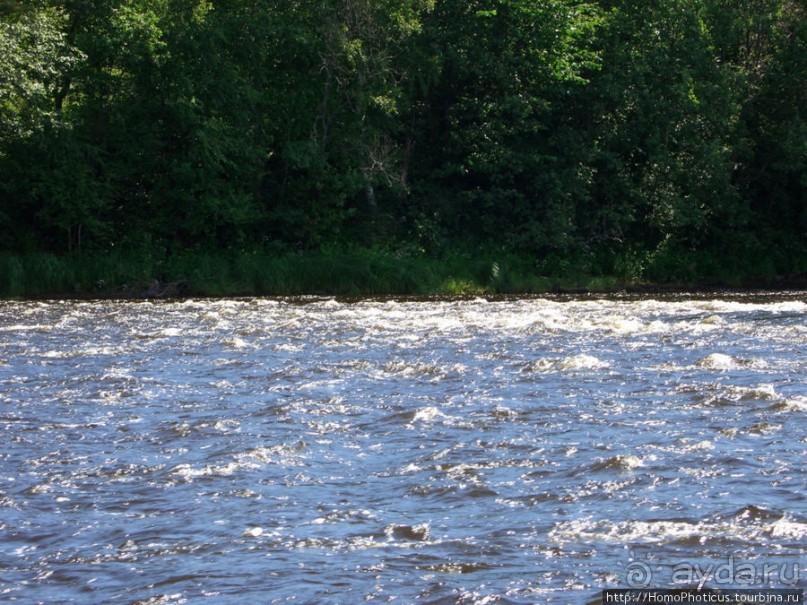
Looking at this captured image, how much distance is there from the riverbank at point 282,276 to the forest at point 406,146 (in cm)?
9

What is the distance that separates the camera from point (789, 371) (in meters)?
13.1

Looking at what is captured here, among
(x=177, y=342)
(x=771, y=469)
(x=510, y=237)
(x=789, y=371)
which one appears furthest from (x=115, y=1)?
(x=771, y=469)

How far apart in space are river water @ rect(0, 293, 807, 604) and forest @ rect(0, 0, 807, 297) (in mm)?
15937

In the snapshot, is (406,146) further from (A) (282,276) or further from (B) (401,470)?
(B) (401,470)

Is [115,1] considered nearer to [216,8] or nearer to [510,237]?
[216,8]

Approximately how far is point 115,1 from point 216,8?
3.63 m

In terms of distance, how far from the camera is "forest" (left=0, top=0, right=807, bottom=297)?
1249 inches

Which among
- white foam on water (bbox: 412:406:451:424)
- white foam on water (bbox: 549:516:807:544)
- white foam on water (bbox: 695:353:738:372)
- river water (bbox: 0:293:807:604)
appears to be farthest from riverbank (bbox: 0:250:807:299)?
white foam on water (bbox: 549:516:807:544)

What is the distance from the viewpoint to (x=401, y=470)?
868cm

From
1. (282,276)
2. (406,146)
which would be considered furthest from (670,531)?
(406,146)

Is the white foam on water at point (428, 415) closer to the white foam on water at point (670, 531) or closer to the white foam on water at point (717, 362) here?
the white foam on water at point (670, 531)

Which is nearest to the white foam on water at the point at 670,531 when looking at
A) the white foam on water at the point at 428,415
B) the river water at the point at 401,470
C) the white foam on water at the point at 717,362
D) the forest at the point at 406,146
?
the river water at the point at 401,470

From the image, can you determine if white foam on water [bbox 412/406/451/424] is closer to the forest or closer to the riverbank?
the riverbank

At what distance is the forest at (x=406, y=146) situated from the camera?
31.7 meters
